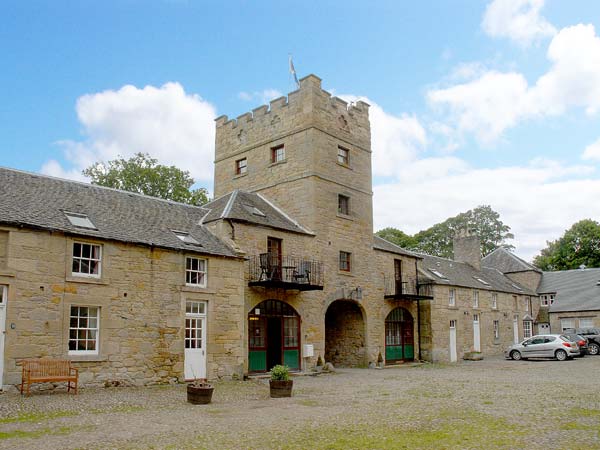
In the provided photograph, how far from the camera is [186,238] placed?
18578 mm

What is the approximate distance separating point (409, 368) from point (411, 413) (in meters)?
13.7

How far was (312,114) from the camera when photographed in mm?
23844

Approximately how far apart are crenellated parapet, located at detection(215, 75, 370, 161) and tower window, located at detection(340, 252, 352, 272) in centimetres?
517

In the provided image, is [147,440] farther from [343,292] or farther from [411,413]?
[343,292]

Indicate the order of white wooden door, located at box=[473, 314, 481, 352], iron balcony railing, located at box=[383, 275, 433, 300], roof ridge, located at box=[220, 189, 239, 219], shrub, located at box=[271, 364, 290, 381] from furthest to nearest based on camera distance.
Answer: white wooden door, located at box=[473, 314, 481, 352], iron balcony railing, located at box=[383, 275, 433, 300], roof ridge, located at box=[220, 189, 239, 219], shrub, located at box=[271, 364, 290, 381]

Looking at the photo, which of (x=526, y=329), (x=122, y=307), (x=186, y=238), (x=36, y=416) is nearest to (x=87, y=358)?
(x=122, y=307)

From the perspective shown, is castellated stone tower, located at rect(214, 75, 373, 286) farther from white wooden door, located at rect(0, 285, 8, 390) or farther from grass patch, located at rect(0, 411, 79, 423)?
grass patch, located at rect(0, 411, 79, 423)

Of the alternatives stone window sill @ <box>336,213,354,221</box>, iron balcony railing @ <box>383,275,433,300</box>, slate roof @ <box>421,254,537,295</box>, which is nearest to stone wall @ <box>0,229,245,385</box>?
stone window sill @ <box>336,213,354,221</box>

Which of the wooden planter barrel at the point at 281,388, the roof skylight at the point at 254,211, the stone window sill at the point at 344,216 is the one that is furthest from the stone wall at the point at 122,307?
the stone window sill at the point at 344,216

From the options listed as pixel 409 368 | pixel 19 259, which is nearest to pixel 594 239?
pixel 409 368

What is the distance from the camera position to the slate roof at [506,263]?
42625 millimetres

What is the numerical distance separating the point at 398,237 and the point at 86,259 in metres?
42.2

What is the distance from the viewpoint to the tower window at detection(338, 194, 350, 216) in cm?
2509

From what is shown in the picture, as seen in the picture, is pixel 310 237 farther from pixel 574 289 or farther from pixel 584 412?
pixel 574 289
